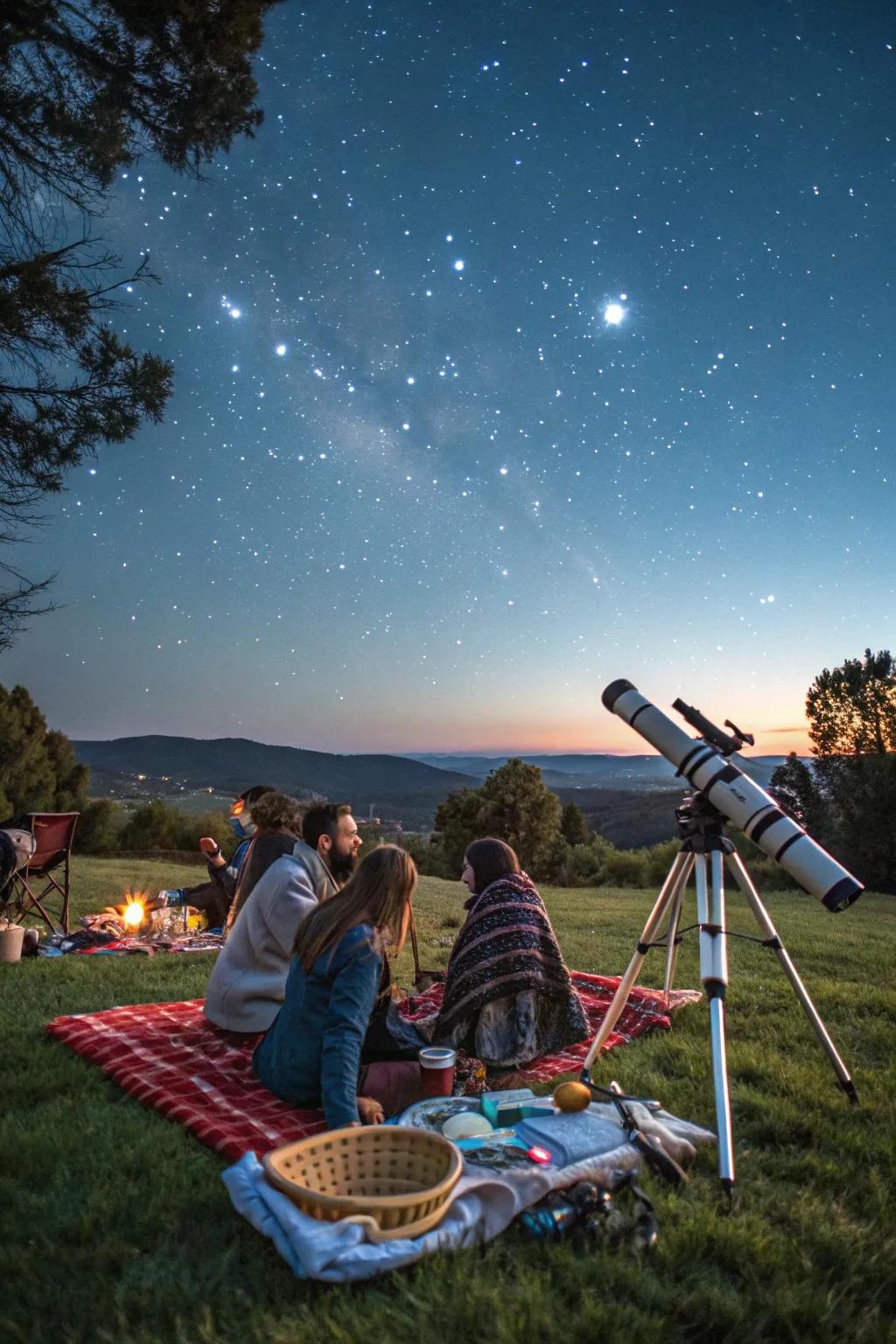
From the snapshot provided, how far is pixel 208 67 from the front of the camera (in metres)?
8.94

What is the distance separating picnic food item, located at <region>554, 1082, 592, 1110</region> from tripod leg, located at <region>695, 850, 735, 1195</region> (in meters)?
0.54

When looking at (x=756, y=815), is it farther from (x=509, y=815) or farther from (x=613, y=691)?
(x=509, y=815)

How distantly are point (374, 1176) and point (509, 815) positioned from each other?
1206 inches

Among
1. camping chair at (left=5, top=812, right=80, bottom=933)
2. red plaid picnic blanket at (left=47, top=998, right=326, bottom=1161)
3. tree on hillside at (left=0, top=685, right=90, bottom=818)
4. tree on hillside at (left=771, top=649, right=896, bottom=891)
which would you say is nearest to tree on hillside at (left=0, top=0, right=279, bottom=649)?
camping chair at (left=5, top=812, right=80, bottom=933)

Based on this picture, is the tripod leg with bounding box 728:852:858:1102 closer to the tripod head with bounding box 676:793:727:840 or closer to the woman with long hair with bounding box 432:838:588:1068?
the tripod head with bounding box 676:793:727:840

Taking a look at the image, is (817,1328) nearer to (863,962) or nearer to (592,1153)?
(592,1153)

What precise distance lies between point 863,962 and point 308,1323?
8.05 meters

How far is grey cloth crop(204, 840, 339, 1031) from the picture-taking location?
188 inches

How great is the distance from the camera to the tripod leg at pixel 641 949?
156 inches

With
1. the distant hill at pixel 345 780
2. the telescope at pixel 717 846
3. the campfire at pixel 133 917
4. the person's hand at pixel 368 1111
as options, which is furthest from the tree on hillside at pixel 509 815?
the person's hand at pixel 368 1111

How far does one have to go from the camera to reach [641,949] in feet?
13.1

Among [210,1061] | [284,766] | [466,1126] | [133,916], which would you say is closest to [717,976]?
[466,1126]

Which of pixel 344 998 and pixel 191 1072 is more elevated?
pixel 344 998

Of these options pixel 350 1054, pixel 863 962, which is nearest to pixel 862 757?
pixel 863 962
